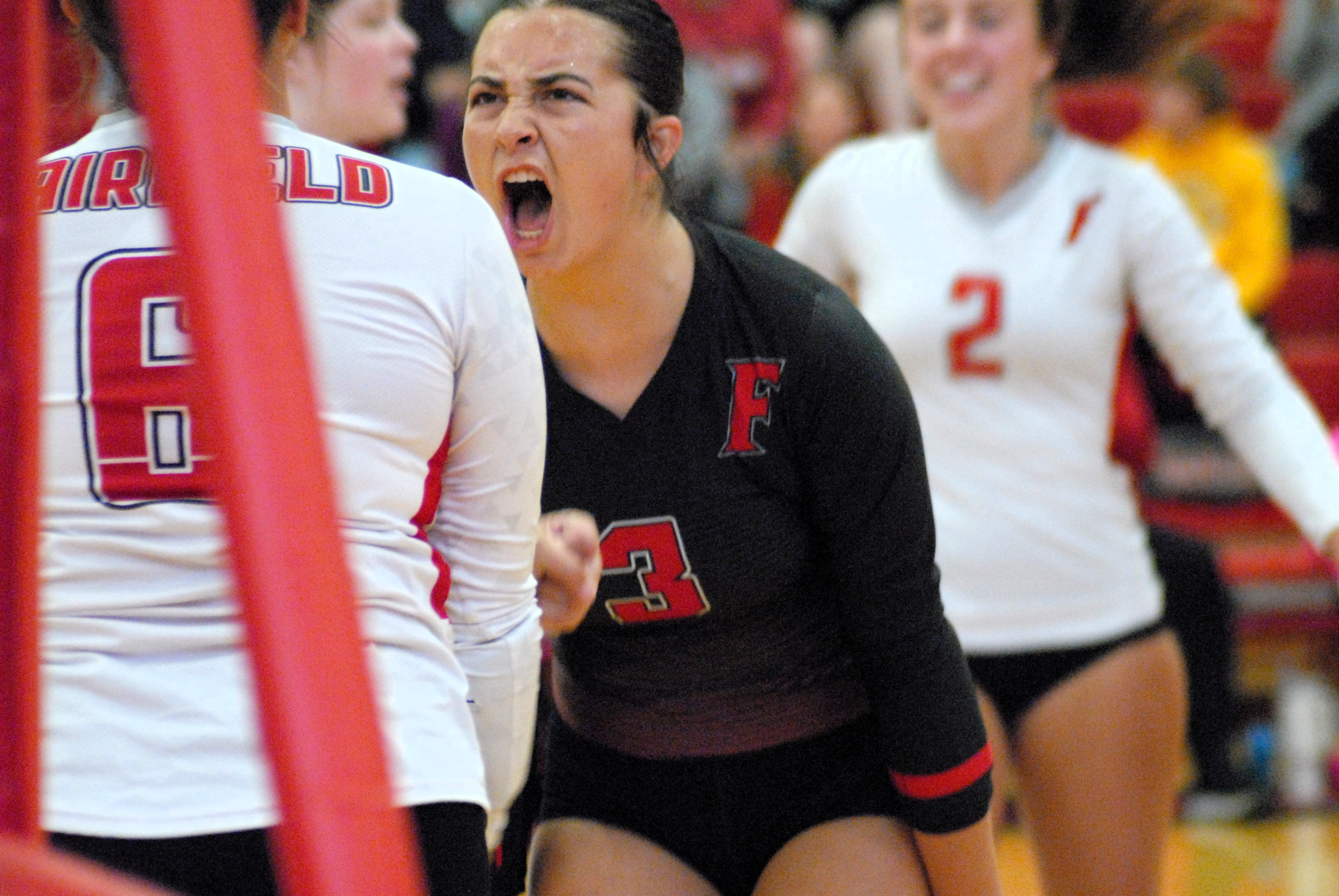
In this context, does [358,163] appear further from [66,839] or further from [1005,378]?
[1005,378]

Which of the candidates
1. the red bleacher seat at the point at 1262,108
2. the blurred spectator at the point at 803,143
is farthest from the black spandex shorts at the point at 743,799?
the red bleacher seat at the point at 1262,108

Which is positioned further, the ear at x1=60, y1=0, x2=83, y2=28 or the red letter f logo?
the red letter f logo

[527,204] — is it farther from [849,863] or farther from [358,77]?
[849,863]

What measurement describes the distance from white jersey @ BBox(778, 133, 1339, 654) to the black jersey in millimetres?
673

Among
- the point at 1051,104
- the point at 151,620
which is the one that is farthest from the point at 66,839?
the point at 1051,104

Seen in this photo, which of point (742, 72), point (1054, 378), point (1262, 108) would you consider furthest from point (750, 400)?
point (1262, 108)

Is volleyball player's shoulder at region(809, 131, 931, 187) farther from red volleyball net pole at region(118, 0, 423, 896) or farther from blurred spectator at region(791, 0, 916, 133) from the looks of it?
blurred spectator at region(791, 0, 916, 133)

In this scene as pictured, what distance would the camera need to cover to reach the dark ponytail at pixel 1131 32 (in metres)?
3.04

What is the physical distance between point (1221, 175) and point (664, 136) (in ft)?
13.9

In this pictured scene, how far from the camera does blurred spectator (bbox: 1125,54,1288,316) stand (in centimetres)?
550

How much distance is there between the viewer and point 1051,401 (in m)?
2.46

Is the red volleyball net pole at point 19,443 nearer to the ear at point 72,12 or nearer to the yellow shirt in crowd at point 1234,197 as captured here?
the ear at point 72,12

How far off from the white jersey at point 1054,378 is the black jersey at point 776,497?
0.67 metres

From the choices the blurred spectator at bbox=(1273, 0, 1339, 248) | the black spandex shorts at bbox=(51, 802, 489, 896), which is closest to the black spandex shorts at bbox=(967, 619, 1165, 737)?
the black spandex shorts at bbox=(51, 802, 489, 896)
